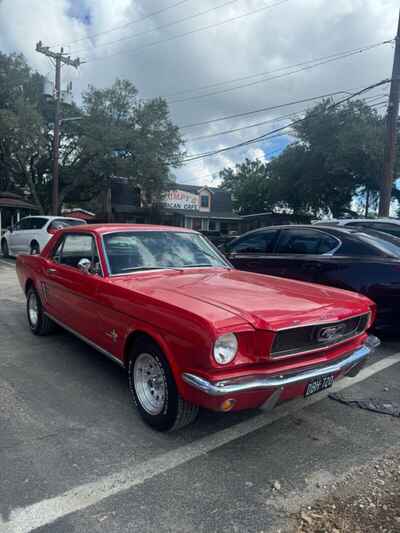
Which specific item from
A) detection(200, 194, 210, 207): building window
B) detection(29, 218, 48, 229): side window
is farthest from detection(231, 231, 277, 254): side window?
detection(200, 194, 210, 207): building window

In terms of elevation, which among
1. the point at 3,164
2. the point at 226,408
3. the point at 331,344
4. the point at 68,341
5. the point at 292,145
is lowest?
the point at 68,341

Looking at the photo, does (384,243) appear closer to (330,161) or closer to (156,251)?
(156,251)

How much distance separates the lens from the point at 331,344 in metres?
3.09

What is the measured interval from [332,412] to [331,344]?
0.84 metres

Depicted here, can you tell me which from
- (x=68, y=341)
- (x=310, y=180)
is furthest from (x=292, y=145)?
(x=68, y=341)

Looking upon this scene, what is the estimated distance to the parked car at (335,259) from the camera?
5.07m

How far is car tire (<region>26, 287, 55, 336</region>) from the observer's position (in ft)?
17.6

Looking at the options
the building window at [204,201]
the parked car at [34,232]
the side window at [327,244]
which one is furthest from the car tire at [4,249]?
the building window at [204,201]

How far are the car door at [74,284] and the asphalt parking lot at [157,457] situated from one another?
61cm

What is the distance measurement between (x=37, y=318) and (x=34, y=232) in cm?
919

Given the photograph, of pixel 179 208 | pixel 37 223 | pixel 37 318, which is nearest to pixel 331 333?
pixel 37 318

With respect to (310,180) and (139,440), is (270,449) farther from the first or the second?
(310,180)

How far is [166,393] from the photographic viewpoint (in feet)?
9.57

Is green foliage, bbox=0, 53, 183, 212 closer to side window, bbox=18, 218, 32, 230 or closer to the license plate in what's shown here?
side window, bbox=18, 218, 32, 230
